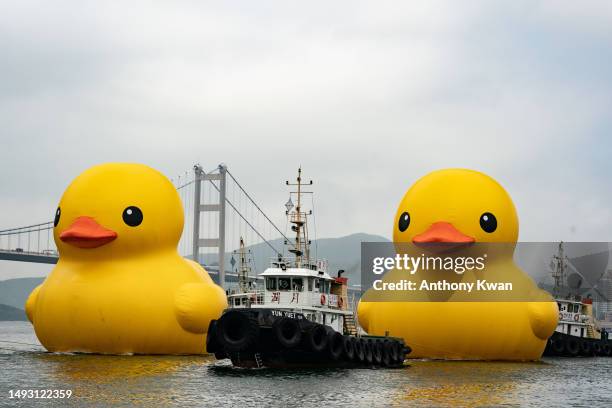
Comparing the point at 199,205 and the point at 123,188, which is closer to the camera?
the point at 123,188

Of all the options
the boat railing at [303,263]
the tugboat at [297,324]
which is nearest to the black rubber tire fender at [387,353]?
the tugboat at [297,324]

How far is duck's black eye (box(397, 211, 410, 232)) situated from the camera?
3158 cm

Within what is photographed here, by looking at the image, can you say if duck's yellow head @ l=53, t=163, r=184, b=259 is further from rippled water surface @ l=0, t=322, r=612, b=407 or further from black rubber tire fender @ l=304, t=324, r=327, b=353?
black rubber tire fender @ l=304, t=324, r=327, b=353

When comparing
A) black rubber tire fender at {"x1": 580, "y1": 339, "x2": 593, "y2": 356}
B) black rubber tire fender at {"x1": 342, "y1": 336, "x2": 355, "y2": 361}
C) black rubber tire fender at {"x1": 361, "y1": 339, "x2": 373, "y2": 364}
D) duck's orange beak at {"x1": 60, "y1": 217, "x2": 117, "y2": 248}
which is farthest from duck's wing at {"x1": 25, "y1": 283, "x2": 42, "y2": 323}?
black rubber tire fender at {"x1": 580, "y1": 339, "x2": 593, "y2": 356}

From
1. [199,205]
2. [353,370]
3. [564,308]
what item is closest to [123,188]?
[353,370]

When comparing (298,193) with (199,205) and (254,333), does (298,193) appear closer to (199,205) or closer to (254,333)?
(254,333)

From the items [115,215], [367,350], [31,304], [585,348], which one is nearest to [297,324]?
[367,350]

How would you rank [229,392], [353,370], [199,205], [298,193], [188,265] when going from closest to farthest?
[229,392]
[353,370]
[188,265]
[298,193]
[199,205]

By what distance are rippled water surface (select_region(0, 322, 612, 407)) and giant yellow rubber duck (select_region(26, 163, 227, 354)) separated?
2.27 ft

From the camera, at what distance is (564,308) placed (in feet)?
157

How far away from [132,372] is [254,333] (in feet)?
11.1

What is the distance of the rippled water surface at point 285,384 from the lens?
21656 mm

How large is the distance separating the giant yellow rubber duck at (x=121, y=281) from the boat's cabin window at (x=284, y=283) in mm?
2234

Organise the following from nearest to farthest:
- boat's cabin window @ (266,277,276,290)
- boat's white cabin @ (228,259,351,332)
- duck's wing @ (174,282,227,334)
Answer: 1. duck's wing @ (174,282,227,334)
2. boat's white cabin @ (228,259,351,332)
3. boat's cabin window @ (266,277,276,290)
